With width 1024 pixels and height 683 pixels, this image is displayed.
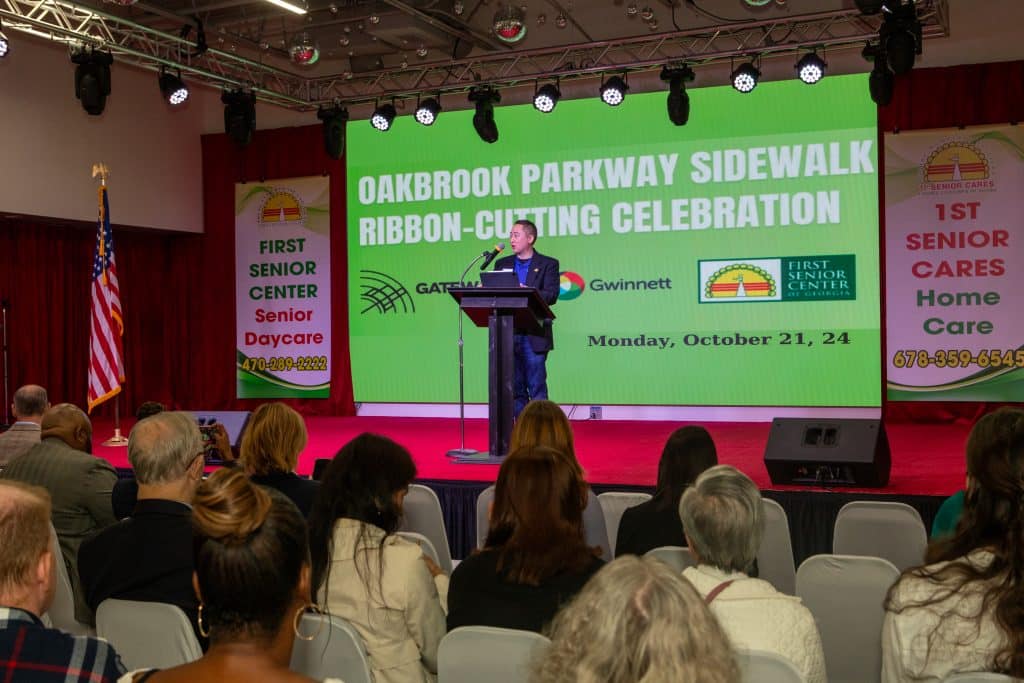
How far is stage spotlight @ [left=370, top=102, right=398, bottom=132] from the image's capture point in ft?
29.8

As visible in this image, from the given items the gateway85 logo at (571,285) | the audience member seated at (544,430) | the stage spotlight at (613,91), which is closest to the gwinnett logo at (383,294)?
the gateway85 logo at (571,285)

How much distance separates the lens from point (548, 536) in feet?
7.29

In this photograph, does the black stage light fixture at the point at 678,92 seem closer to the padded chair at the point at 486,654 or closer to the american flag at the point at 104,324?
the american flag at the point at 104,324

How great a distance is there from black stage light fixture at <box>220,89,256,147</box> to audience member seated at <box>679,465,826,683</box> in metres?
7.79

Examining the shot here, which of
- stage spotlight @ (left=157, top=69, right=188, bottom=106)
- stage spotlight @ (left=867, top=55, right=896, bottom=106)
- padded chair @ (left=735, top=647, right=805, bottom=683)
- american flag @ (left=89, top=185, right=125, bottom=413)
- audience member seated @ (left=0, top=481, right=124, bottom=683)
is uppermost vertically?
stage spotlight @ (left=157, top=69, right=188, bottom=106)

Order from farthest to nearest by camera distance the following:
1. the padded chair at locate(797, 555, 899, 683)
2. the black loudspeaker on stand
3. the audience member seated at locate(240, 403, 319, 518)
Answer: the black loudspeaker on stand < the audience member seated at locate(240, 403, 319, 518) < the padded chair at locate(797, 555, 899, 683)

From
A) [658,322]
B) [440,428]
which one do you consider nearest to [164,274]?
[440,428]

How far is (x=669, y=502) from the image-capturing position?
10.1 feet

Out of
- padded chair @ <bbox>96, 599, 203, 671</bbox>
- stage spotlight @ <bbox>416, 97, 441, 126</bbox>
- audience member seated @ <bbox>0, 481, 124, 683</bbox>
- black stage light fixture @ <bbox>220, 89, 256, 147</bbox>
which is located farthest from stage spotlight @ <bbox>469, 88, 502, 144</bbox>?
audience member seated @ <bbox>0, 481, 124, 683</bbox>

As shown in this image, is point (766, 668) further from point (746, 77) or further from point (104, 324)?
point (104, 324)

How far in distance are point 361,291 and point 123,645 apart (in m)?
8.15

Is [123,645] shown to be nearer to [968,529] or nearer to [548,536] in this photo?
[548,536]

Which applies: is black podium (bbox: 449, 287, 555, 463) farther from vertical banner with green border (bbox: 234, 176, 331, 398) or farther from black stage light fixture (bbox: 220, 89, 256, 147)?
vertical banner with green border (bbox: 234, 176, 331, 398)

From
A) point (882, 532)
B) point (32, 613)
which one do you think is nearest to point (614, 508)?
point (882, 532)
